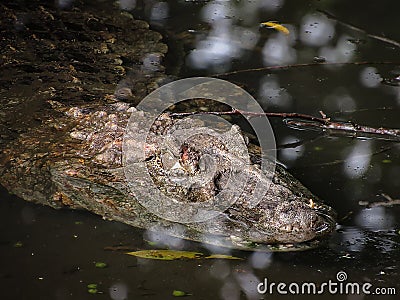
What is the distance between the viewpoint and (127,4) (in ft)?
21.9

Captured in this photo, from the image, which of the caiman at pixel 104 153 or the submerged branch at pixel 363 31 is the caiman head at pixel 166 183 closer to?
the caiman at pixel 104 153

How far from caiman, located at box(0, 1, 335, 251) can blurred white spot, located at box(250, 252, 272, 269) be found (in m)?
0.04

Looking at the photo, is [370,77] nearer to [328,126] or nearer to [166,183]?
[328,126]

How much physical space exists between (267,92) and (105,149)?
1.67 meters

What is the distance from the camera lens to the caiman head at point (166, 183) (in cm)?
363

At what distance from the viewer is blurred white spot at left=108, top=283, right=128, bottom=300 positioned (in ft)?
11.1

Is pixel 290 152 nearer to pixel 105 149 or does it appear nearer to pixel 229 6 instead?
pixel 105 149

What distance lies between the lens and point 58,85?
15.8 feet

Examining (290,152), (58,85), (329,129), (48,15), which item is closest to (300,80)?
(329,129)

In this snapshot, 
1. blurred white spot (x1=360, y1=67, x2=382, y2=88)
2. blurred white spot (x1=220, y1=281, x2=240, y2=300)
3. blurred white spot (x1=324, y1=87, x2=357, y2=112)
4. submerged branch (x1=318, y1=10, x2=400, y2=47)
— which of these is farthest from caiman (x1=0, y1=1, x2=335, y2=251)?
submerged branch (x1=318, y1=10, x2=400, y2=47)

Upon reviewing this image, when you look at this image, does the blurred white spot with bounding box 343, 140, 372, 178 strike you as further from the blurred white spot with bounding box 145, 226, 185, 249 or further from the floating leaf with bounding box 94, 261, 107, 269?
the floating leaf with bounding box 94, 261, 107, 269

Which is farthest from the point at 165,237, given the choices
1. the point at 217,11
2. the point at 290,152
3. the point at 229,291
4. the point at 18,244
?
the point at 217,11

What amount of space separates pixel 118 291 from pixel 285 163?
152cm

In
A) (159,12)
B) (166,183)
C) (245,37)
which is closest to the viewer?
(166,183)
